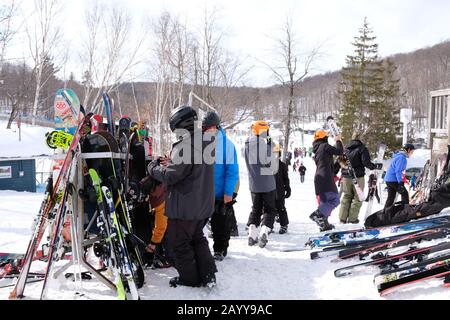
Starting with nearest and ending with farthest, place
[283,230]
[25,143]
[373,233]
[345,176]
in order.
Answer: [373,233], [283,230], [345,176], [25,143]

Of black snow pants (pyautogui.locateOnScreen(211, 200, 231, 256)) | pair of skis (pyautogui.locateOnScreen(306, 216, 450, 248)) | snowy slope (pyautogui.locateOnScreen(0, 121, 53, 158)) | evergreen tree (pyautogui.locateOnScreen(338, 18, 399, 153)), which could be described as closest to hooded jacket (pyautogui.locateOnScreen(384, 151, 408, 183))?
pair of skis (pyautogui.locateOnScreen(306, 216, 450, 248))

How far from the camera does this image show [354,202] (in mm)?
6918

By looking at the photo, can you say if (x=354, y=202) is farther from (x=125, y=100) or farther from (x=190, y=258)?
(x=125, y=100)

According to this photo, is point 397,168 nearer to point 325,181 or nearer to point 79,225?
point 325,181

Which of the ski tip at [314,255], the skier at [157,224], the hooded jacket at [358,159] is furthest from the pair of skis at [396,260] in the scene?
the hooded jacket at [358,159]

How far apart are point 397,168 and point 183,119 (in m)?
5.41

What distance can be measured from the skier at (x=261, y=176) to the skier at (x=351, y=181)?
231 cm

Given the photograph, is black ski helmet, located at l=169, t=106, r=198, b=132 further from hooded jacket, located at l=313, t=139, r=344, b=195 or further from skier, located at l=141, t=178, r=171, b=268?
hooded jacket, located at l=313, t=139, r=344, b=195

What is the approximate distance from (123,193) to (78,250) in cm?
68

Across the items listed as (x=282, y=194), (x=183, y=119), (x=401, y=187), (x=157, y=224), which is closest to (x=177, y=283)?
(x=157, y=224)

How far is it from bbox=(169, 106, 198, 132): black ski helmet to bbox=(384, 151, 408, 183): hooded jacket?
527 centimetres

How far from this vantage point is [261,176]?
5.23m

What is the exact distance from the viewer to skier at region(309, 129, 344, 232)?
6188mm

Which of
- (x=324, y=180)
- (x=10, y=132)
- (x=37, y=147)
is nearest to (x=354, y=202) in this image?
(x=324, y=180)
